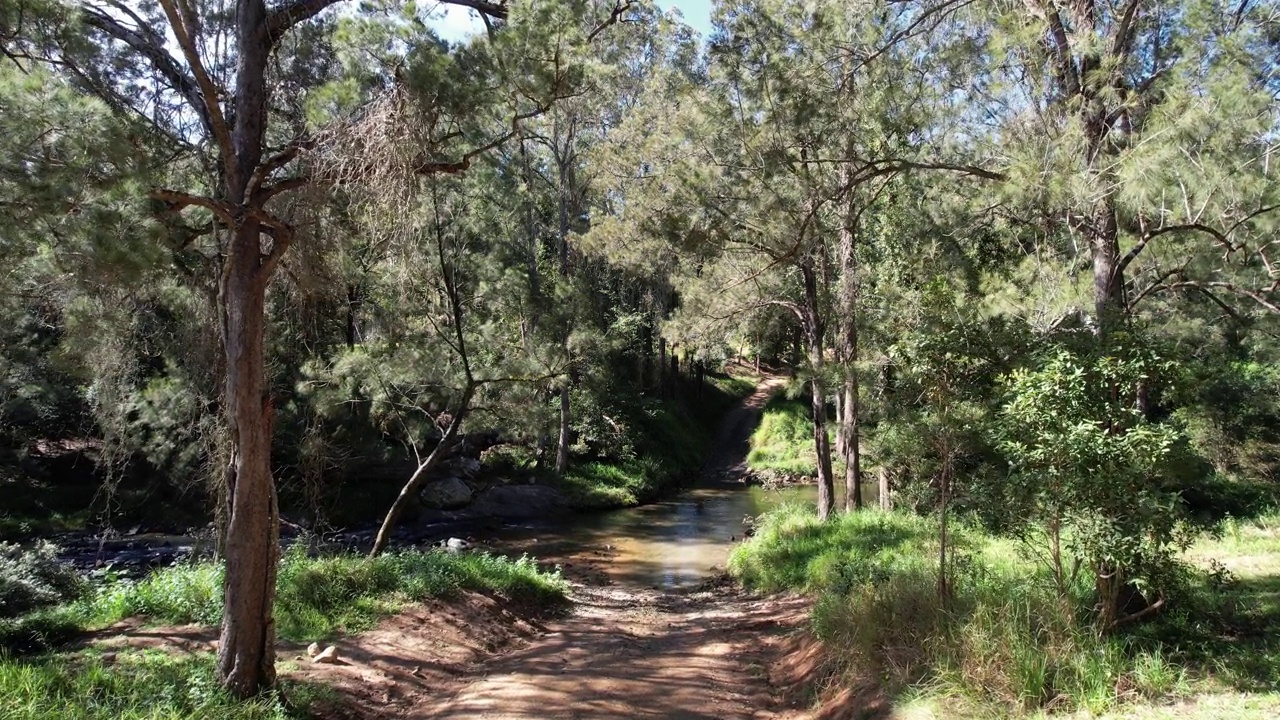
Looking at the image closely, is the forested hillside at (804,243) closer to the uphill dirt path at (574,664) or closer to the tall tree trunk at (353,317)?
the tall tree trunk at (353,317)

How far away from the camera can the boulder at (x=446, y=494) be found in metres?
22.8

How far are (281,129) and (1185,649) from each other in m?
8.31

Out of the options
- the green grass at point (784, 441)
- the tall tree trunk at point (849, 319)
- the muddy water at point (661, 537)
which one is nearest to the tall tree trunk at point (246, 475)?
the tall tree trunk at point (849, 319)

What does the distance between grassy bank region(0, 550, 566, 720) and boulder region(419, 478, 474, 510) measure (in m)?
11.1

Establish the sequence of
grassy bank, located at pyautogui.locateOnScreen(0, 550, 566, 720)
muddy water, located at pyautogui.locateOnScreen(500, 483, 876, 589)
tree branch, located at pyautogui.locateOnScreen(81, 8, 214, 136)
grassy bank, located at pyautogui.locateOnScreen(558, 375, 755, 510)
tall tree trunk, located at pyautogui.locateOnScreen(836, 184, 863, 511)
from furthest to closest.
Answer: grassy bank, located at pyautogui.locateOnScreen(558, 375, 755, 510) < muddy water, located at pyautogui.locateOnScreen(500, 483, 876, 589) < tall tree trunk, located at pyautogui.locateOnScreen(836, 184, 863, 511) < tree branch, located at pyautogui.locateOnScreen(81, 8, 214, 136) < grassy bank, located at pyautogui.locateOnScreen(0, 550, 566, 720)

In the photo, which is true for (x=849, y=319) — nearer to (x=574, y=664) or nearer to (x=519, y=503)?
(x=574, y=664)

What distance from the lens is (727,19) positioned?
381 inches

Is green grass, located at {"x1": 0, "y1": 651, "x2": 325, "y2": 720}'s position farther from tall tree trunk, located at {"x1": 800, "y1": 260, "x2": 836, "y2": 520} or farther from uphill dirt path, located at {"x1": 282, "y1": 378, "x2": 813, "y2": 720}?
tall tree trunk, located at {"x1": 800, "y1": 260, "x2": 836, "y2": 520}

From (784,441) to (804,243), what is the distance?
2434 centimetres

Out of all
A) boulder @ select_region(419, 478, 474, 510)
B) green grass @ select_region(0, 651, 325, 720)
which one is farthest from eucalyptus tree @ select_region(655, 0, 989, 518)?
boulder @ select_region(419, 478, 474, 510)

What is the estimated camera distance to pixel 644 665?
812cm

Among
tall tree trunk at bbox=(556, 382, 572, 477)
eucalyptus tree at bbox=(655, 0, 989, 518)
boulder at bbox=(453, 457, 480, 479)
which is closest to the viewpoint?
eucalyptus tree at bbox=(655, 0, 989, 518)

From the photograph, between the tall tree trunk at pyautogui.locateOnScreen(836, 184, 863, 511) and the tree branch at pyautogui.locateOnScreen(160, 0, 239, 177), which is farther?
the tall tree trunk at pyautogui.locateOnScreen(836, 184, 863, 511)

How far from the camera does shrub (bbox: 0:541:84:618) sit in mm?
7523
